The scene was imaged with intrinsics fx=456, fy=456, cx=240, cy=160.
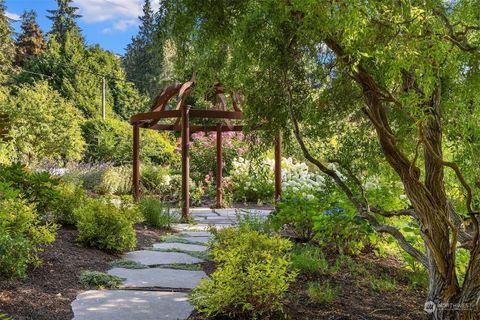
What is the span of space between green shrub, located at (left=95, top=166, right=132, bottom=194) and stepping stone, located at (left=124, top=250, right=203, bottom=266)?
551 centimetres

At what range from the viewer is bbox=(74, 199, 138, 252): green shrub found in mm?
4023

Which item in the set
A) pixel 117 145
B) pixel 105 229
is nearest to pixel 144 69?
pixel 117 145

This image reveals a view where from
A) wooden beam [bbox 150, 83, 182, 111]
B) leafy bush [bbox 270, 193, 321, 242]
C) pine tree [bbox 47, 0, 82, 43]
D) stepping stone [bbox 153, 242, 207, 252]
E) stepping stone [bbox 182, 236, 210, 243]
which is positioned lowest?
stepping stone [bbox 153, 242, 207, 252]

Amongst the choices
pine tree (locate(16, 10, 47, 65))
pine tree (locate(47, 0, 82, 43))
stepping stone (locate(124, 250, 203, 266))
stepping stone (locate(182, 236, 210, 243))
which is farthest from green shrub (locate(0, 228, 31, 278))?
pine tree (locate(47, 0, 82, 43))

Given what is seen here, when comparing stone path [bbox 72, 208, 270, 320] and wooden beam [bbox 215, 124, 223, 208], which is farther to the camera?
wooden beam [bbox 215, 124, 223, 208]

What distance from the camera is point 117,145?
13.2 metres

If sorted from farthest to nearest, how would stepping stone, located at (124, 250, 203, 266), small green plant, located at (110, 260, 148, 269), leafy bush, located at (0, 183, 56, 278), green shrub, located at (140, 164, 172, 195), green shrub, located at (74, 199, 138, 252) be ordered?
green shrub, located at (140, 164, 172, 195)
green shrub, located at (74, 199, 138, 252)
stepping stone, located at (124, 250, 203, 266)
small green plant, located at (110, 260, 148, 269)
leafy bush, located at (0, 183, 56, 278)

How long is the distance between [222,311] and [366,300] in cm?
98

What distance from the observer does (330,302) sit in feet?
8.73

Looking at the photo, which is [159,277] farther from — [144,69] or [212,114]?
[144,69]

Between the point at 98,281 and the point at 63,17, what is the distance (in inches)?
1392

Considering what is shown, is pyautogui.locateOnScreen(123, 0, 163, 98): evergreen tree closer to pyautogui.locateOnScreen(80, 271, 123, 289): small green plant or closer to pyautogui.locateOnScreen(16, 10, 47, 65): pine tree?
pyautogui.locateOnScreen(16, 10, 47, 65): pine tree

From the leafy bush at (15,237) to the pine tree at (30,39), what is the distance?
26.8m

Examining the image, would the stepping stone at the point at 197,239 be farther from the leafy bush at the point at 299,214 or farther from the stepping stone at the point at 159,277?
the stepping stone at the point at 159,277
